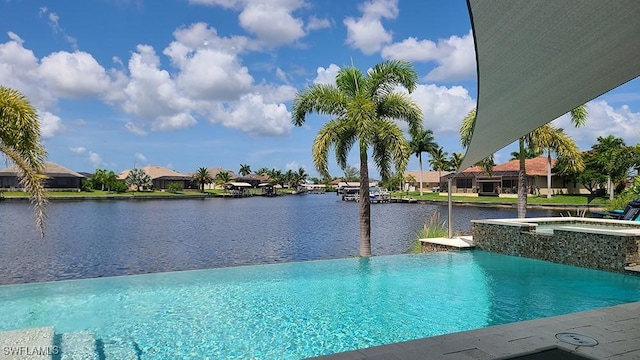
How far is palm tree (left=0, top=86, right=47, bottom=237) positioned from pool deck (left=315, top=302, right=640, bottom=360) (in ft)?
15.6

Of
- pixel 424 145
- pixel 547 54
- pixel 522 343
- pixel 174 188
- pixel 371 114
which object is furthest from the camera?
pixel 174 188

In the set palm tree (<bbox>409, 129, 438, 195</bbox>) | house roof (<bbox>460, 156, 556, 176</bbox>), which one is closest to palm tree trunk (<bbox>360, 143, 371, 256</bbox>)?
house roof (<bbox>460, 156, 556, 176</bbox>)

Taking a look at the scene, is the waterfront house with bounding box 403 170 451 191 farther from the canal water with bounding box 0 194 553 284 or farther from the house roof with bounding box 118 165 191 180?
the canal water with bounding box 0 194 553 284

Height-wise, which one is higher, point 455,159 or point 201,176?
point 455,159

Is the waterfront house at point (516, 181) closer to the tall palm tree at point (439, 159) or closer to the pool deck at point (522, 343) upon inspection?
the tall palm tree at point (439, 159)

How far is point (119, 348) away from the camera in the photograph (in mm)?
Result: 4469

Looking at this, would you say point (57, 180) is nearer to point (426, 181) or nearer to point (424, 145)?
point (424, 145)

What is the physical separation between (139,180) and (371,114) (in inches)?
2143

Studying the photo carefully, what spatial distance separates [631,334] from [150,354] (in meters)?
4.29

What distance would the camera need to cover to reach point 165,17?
12047mm

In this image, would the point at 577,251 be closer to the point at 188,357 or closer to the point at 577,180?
the point at 188,357

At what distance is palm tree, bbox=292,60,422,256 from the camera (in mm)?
10258

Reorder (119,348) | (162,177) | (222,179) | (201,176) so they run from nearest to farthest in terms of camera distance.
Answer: (119,348) < (162,177) < (201,176) < (222,179)

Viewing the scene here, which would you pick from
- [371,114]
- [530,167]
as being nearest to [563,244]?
[371,114]
